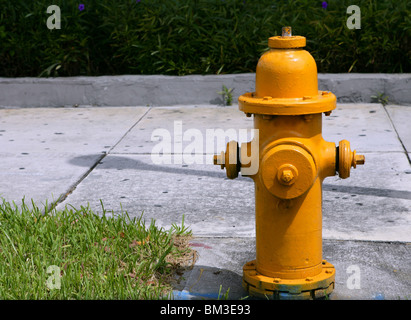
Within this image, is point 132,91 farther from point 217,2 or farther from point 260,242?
point 260,242

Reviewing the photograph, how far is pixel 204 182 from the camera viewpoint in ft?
15.3

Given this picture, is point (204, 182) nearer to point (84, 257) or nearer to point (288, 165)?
point (84, 257)

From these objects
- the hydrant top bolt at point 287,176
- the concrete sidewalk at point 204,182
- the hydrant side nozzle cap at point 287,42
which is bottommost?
the concrete sidewalk at point 204,182

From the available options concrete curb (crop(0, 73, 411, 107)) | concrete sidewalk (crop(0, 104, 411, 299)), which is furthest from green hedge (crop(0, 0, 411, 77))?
concrete sidewalk (crop(0, 104, 411, 299))

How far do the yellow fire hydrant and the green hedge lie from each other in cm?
415

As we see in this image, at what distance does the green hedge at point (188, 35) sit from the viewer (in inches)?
272

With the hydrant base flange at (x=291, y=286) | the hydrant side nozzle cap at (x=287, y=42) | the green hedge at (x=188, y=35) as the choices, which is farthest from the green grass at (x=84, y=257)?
the green hedge at (x=188, y=35)

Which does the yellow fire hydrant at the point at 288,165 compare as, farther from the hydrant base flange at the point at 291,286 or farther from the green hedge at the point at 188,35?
the green hedge at the point at 188,35

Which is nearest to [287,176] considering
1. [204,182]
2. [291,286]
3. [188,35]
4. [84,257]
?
[291,286]

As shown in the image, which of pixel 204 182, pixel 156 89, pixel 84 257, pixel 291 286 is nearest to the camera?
pixel 291 286

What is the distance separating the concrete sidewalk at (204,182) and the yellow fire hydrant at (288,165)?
25 cm

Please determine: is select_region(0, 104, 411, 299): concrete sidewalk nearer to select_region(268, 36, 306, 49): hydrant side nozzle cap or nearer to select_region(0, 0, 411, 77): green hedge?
select_region(0, 0, 411, 77): green hedge

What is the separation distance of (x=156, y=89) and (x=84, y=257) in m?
3.89
